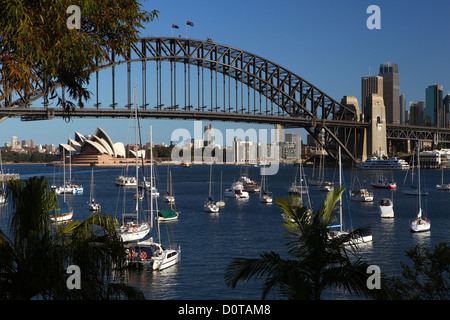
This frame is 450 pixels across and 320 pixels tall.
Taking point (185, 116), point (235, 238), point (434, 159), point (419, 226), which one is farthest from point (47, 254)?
point (434, 159)

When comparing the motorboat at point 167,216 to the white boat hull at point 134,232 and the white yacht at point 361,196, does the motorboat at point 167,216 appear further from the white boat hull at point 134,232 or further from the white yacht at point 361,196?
the white yacht at point 361,196

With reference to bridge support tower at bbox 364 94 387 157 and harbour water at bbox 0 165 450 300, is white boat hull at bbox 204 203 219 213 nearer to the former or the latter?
harbour water at bbox 0 165 450 300

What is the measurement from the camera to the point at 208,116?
90125mm

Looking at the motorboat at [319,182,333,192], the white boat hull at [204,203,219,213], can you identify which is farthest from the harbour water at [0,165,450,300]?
the motorboat at [319,182,333,192]

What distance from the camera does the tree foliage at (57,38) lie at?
8.64 m

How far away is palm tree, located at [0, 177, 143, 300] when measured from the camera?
25.3 ft

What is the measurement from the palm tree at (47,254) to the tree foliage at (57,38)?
203 centimetres

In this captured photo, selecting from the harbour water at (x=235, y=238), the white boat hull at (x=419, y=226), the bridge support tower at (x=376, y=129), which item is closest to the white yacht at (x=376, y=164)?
the bridge support tower at (x=376, y=129)

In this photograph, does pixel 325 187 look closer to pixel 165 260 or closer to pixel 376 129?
pixel 376 129

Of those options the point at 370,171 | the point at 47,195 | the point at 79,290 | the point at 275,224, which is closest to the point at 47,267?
the point at 79,290

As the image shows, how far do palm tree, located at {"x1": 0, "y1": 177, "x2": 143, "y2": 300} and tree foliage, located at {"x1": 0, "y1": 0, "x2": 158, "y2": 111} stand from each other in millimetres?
2031

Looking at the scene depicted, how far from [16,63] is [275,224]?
37.9 meters

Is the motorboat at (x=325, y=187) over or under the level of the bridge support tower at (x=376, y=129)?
under
